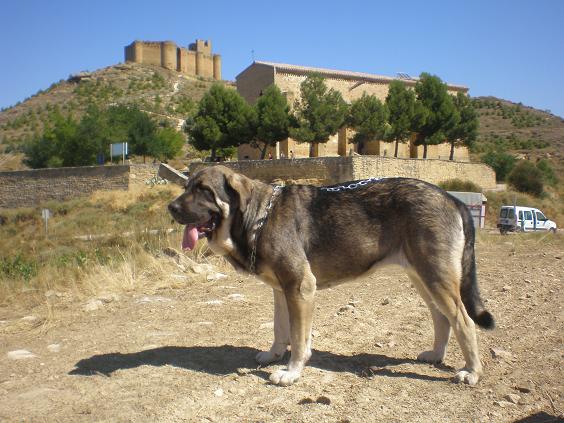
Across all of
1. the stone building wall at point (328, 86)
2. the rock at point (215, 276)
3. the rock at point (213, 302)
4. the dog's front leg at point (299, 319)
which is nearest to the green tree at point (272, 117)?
the stone building wall at point (328, 86)

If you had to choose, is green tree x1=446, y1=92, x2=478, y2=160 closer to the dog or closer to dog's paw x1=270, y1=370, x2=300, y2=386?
the dog

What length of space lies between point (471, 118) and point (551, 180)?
10.6m

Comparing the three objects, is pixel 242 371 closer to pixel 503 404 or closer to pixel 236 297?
pixel 503 404

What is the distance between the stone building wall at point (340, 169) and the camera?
4350 centimetres

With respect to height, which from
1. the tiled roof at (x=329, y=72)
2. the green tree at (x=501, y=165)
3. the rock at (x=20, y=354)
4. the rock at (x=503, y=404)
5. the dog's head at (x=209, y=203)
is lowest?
the green tree at (x=501, y=165)

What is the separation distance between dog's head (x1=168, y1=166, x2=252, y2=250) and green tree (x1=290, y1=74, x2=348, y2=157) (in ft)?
153

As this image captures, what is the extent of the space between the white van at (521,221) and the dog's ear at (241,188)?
28.1 meters

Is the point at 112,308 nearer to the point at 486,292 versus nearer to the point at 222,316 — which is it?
the point at 222,316

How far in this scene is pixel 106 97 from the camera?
4040 inches

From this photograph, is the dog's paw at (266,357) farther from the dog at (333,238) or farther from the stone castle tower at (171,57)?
the stone castle tower at (171,57)

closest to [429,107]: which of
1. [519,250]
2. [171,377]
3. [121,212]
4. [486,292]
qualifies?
[121,212]

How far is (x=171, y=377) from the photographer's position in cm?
475

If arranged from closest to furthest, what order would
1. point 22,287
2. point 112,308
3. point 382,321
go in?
1. point 382,321
2. point 112,308
3. point 22,287

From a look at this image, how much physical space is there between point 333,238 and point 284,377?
1235 millimetres
